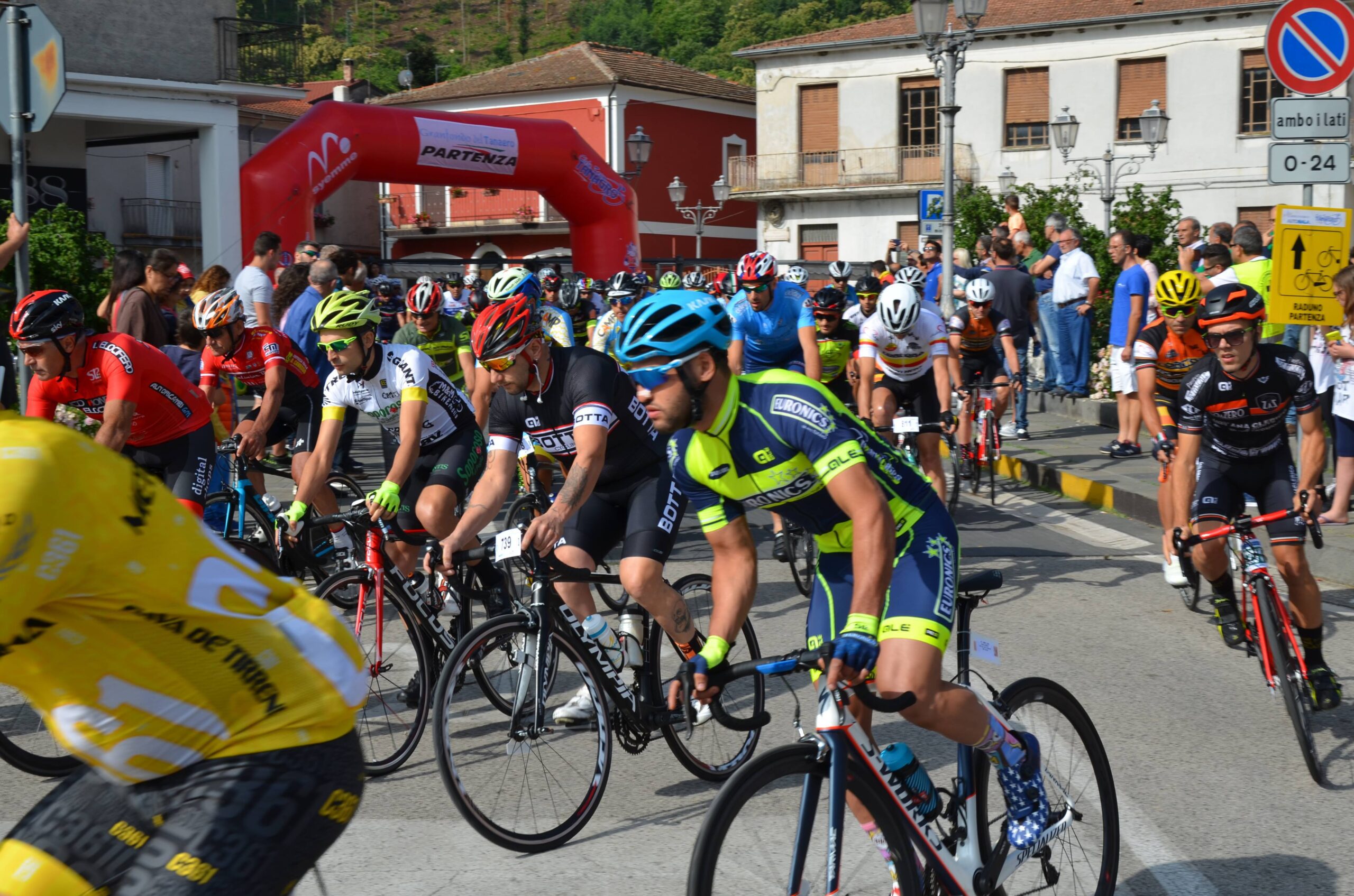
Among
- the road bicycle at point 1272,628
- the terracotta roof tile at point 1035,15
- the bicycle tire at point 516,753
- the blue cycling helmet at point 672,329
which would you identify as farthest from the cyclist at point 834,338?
the terracotta roof tile at point 1035,15

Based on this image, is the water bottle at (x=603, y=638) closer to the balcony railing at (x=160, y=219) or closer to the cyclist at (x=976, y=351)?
the cyclist at (x=976, y=351)

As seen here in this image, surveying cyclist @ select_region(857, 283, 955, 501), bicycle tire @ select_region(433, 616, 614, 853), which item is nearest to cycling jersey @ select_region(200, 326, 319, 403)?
cyclist @ select_region(857, 283, 955, 501)

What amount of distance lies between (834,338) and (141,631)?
8208 millimetres

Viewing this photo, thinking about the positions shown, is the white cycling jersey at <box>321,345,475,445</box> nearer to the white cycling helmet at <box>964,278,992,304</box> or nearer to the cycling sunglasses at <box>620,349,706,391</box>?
the cycling sunglasses at <box>620,349,706,391</box>

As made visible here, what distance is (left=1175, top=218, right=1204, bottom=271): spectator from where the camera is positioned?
46.8 ft

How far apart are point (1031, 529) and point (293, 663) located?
9.20m

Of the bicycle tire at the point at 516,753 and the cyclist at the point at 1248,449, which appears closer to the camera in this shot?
the bicycle tire at the point at 516,753

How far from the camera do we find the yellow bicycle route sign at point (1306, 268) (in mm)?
8812

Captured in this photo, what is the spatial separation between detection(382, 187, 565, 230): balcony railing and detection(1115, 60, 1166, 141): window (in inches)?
806

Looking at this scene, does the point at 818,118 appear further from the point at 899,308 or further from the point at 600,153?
the point at 899,308

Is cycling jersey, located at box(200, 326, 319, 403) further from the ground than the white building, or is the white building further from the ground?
the white building

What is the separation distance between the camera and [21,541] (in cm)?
206

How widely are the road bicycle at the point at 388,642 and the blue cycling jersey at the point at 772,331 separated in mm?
4602

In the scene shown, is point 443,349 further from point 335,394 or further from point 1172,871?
point 1172,871
